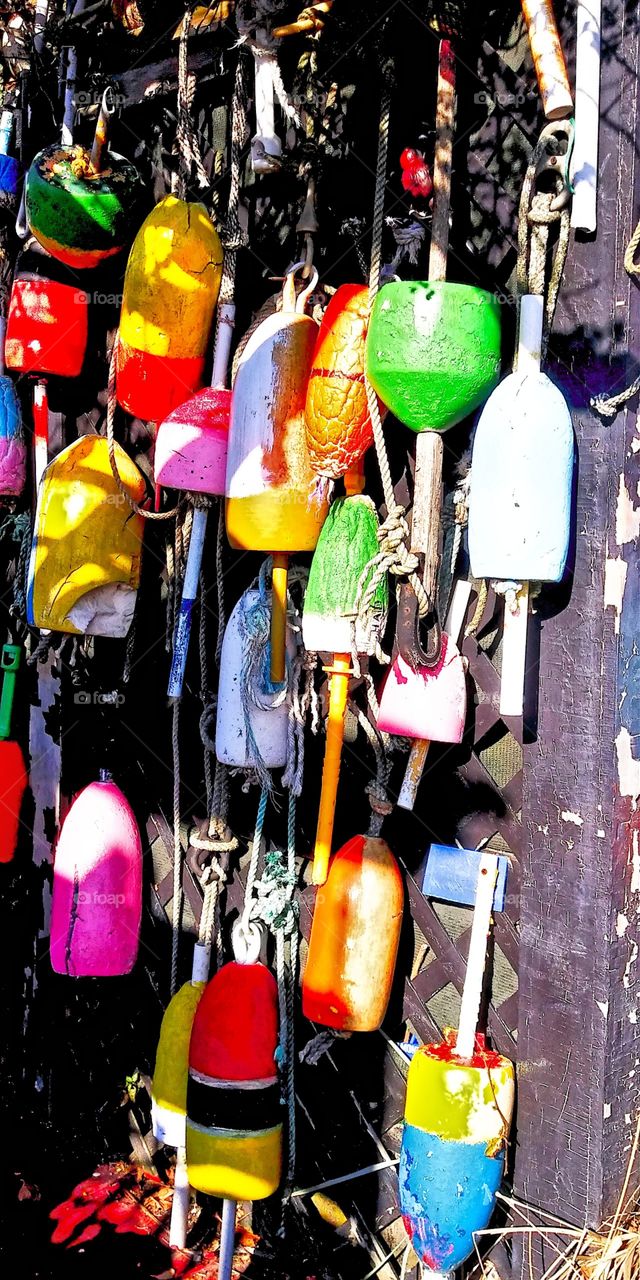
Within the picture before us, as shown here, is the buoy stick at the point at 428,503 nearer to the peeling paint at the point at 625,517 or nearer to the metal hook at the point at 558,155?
the peeling paint at the point at 625,517

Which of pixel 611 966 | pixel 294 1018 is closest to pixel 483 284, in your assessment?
pixel 611 966

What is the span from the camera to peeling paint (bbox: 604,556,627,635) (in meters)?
1.91

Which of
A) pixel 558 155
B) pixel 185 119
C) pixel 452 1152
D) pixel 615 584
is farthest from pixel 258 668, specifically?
pixel 185 119

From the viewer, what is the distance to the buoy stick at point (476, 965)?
2006 millimetres

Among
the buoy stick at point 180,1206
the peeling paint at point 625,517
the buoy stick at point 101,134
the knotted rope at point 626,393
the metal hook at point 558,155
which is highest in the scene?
the buoy stick at point 101,134

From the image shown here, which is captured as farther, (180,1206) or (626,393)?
(180,1206)

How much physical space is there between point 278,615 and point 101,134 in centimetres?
148

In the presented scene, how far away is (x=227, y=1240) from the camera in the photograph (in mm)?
2352

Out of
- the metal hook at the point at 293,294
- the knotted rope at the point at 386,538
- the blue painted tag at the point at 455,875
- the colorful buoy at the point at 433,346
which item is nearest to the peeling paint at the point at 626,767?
the blue painted tag at the point at 455,875

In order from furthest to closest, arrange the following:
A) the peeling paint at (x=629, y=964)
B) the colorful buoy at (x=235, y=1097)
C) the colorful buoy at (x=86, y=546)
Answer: the colorful buoy at (x=86, y=546)
the colorful buoy at (x=235, y=1097)
the peeling paint at (x=629, y=964)

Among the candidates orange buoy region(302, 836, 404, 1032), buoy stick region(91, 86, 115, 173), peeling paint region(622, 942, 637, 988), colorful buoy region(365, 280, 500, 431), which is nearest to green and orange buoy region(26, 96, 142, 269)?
buoy stick region(91, 86, 115, 173)

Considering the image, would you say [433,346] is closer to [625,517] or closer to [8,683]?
[625,517]

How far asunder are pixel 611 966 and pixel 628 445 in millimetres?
921

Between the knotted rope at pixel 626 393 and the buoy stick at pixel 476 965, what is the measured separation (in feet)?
2.85
